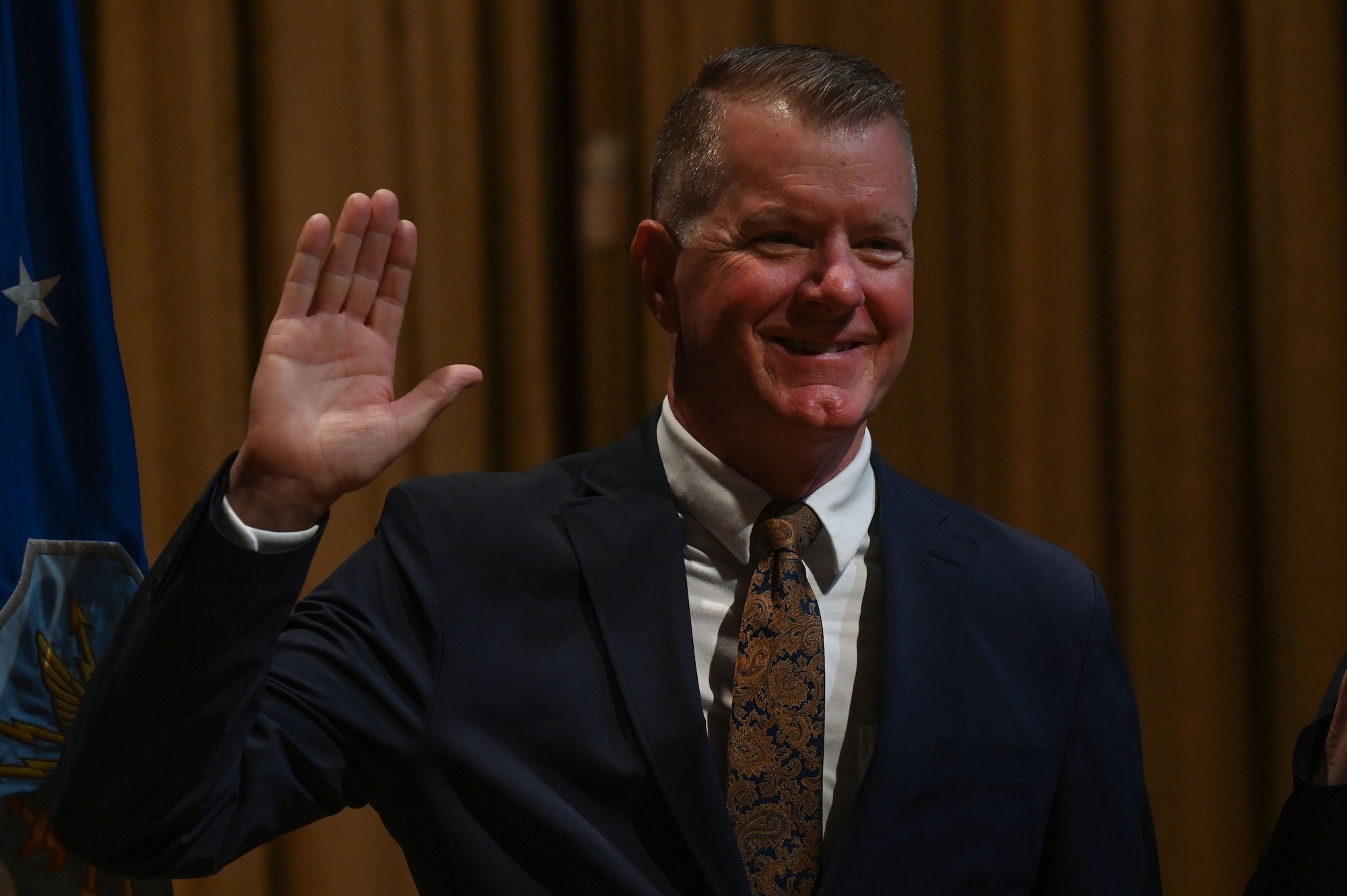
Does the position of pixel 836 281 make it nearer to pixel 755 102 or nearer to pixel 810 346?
pixel 810 346

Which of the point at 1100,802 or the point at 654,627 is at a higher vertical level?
the point at 654,627

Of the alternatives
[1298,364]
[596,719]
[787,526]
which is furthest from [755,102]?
[1298,364]

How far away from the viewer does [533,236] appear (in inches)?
93.3

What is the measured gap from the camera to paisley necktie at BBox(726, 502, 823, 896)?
4.53 ft

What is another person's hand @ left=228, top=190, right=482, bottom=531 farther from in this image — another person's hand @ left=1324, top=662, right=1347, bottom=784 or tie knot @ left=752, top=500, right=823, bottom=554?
another person's hand @ left=1324, top=662, right=1347, bottom=784

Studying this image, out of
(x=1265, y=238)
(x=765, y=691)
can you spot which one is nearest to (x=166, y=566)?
(x=765, y=691)

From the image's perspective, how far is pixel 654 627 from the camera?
142 centimetres

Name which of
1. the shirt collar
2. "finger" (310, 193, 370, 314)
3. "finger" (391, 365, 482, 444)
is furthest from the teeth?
"finger" (310, 193, 370, 314)

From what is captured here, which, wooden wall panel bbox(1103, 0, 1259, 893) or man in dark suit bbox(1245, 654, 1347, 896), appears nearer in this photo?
man in dark suit bbox(1245, 654, 1347, 896)

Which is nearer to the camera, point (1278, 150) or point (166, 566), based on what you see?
point (166, 566)

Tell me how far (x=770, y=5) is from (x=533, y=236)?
0.60 meters

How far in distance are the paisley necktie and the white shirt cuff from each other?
498 millimetres

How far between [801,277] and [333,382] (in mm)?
536

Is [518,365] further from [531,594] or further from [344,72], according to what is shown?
[531,594]
